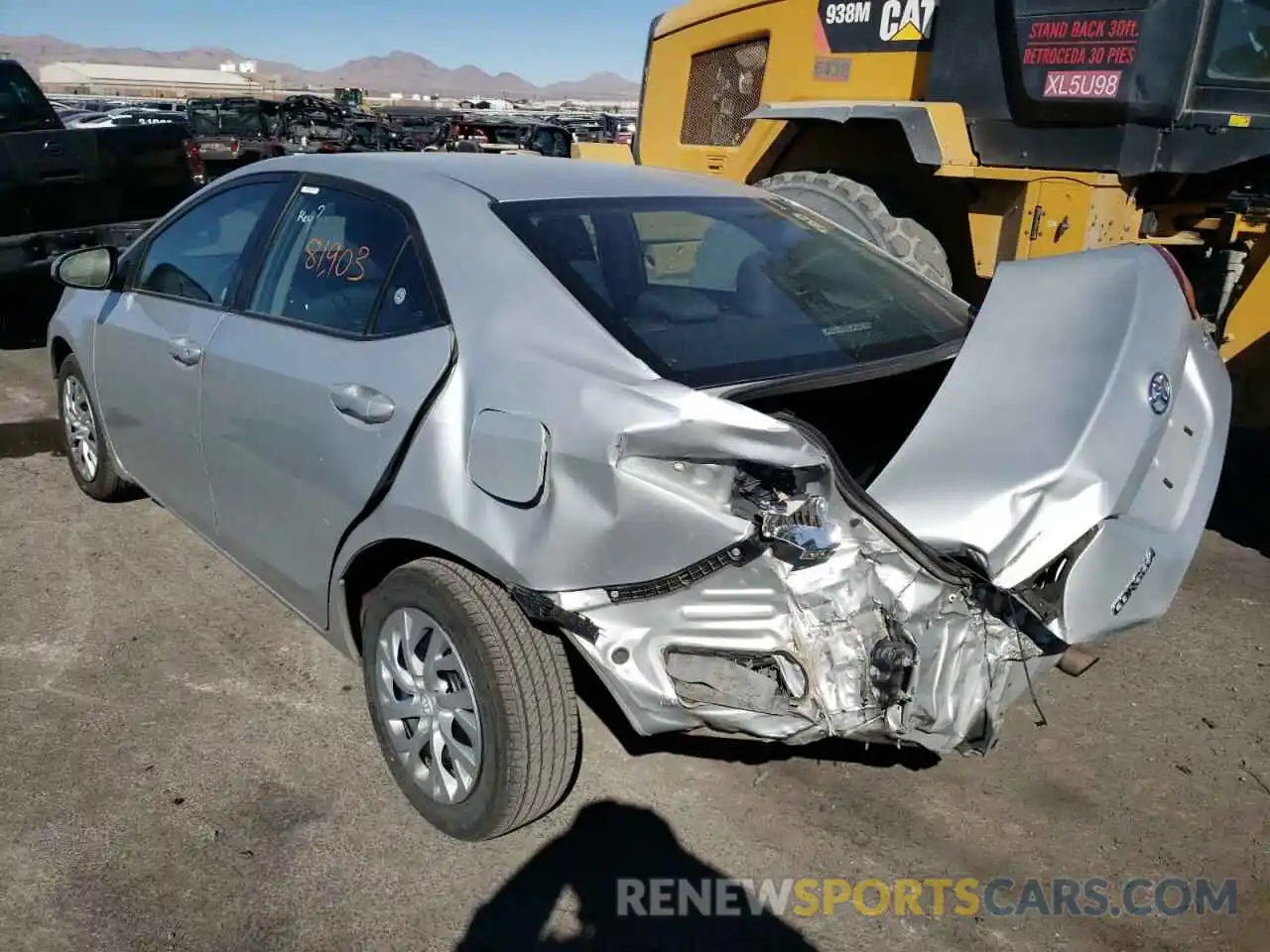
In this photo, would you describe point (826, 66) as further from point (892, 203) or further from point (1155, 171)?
point (1155, 171)

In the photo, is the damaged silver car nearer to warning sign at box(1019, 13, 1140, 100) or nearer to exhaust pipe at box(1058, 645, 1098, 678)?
exhaust pipe at box(1058, 645, 1098, 678)

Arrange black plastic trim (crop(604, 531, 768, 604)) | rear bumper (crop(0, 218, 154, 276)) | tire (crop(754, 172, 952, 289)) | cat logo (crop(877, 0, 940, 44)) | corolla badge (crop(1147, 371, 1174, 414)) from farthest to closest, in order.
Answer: rear bumper (crop(0, 218, 154, 276)) → cat logo (crop(877, 0, 940, 44)) → tire (crop(754, 172, 952, 289)) → corolla badge (crop(1147, 371, 1174, 414)) → black plastic trim (crop(604, 531, 768, 604))

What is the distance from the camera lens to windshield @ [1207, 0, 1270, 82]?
4.57 m

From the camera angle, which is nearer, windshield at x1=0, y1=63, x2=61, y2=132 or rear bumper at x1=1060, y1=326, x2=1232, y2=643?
rear bumper at x1=1060, y1=326, x2=1232, y2=643

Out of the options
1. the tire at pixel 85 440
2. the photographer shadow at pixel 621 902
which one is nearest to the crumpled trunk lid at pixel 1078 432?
the photographer shadow at pixel 621 902

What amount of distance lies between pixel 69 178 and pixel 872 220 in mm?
5983

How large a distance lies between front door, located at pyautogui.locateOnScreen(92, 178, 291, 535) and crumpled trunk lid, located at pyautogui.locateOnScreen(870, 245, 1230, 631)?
2251 mm

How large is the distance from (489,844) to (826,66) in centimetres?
487

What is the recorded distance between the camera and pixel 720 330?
2.78 metres

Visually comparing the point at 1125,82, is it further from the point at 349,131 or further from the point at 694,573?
the point at 349,131

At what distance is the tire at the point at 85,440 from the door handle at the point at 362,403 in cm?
218

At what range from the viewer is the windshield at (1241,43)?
457 centimetres

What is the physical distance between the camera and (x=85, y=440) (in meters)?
4.70
